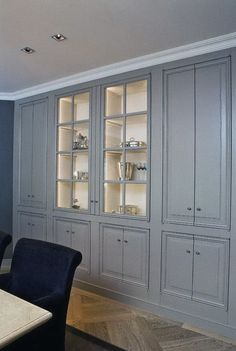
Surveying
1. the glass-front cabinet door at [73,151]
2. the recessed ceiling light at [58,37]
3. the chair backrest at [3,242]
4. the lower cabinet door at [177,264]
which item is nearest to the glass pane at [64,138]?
the glass-front cabinet door at [73,151]

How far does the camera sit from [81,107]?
148 inches

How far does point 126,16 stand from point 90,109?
1407mm

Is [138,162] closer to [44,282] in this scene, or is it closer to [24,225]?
[44,282]

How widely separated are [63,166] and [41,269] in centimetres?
223

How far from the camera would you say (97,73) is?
11.1 feet

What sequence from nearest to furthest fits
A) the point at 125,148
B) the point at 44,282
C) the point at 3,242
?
the point at 44,282 → the point at 3,242 → the point at 125,148

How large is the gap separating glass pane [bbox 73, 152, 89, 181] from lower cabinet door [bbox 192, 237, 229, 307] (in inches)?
65.6

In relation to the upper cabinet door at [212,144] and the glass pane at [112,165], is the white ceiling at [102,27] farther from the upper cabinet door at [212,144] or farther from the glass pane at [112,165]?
the glass pane at [112,165]

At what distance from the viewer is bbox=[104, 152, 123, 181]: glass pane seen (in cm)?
338

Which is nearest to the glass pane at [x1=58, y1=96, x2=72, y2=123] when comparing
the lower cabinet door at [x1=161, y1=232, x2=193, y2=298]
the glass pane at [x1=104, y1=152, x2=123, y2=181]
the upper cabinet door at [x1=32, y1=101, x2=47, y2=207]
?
the upper cabinet door at [x1=32, y1=101, x2=47, y2=207]

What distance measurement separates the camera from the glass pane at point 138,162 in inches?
127

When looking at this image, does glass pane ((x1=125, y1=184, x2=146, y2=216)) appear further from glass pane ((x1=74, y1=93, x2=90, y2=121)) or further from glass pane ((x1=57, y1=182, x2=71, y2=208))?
glass pane ((x1=74, y1=93, x2=90, y2=121))

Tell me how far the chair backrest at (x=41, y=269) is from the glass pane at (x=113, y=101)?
1.95 meters

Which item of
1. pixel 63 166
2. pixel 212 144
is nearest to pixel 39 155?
pixel 63 166
